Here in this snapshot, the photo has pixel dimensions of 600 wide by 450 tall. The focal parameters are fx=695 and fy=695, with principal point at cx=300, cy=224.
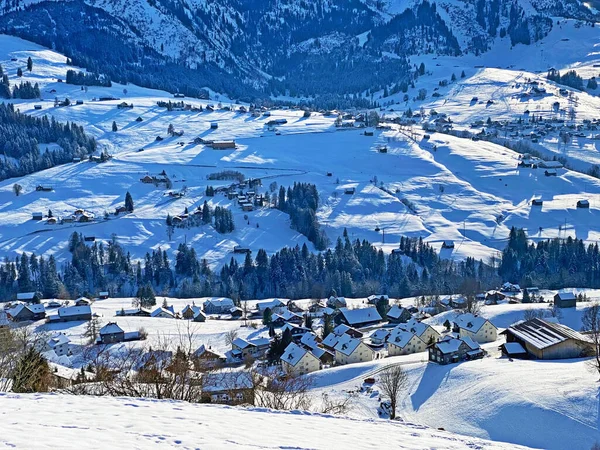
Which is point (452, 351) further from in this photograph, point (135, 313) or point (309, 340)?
point (135, 313)

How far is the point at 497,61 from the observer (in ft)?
656

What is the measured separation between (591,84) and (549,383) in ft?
498

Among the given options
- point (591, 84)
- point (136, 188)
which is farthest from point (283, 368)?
point (591, 84)

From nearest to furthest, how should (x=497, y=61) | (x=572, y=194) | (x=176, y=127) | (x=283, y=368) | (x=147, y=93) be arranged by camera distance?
(x=283, y=368) → (x=572, y=194) → (x=176, y=127) → (x=147, y=93) → (x=497, y=61)

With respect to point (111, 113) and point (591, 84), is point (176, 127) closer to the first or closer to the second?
point (111, 113)

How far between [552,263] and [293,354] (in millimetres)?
38965

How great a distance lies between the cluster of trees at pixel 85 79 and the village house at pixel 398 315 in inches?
4553

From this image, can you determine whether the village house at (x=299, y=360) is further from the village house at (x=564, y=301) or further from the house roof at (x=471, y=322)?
the village house at (x=564, y=301)

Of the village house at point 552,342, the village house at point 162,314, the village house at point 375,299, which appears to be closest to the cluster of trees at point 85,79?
the village house at point 162,314

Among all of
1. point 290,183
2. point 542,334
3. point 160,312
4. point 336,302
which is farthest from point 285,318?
point 290,183

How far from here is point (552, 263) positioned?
6806 cm

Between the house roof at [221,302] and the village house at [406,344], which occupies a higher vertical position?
the village house at [406,344]

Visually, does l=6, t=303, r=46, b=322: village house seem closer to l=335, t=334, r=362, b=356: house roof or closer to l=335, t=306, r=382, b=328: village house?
l=335, t=306, r=382, b=328: village house

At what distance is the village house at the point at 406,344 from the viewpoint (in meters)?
41.7
